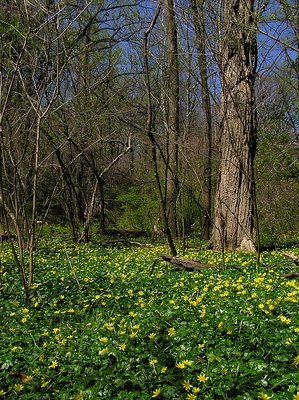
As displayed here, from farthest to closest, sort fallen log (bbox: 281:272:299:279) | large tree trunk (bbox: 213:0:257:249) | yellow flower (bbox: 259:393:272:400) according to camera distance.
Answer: large tree trunk (bbox: 213:0:257:249)
fallen log (bbox: 281:272:299:279)
yellow flower (bbox: 259:393:272:400)

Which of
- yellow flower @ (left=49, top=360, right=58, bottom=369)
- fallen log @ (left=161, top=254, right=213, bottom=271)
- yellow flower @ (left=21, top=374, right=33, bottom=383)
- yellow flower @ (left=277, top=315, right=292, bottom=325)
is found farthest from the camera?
fallen log @ (left=161, top=254, right=213, bottom=271)

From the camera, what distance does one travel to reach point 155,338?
3518 millimetres

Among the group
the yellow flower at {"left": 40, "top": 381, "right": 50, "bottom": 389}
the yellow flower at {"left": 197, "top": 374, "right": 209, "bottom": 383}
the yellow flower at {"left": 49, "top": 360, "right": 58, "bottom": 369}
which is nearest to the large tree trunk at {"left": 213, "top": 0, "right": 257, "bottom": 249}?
the yellow flower at {"left": 49, "top": 360, "right": 58, "bottom": 369}

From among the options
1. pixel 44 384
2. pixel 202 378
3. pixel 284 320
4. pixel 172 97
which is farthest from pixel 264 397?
pixel 172 97

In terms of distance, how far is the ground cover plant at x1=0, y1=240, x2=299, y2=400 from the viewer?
2.86 metres

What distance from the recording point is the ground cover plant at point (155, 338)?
2.86 meters

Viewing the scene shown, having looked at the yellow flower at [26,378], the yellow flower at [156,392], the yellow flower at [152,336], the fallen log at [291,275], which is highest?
the fallen log at [291,275]

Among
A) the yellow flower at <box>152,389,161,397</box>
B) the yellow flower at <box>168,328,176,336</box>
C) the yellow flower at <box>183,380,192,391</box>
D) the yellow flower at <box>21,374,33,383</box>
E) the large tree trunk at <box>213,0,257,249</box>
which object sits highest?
the large tree trunk at <box>213,0,257,249</box>

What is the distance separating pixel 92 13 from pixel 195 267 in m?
9.74

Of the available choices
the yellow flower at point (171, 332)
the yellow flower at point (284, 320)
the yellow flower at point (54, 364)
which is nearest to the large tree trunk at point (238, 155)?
the yellow flower at point (284, 320)

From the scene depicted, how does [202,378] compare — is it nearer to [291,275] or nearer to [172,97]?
[291,275]

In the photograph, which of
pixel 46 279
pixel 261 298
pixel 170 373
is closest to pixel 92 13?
pixel 46 279

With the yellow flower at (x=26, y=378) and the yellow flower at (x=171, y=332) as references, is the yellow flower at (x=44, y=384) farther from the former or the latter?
the yellow flower at (x=171, y=332)

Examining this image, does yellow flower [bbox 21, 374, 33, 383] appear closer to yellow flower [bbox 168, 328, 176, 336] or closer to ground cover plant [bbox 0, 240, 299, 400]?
ground cover plant [bbox 0, 240, 299, 400]
